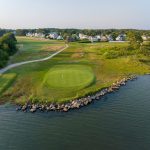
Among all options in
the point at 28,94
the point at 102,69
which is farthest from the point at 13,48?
the point at 28,94

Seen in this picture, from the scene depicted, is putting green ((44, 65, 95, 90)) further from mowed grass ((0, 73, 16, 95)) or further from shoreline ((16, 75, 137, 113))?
mowed grass ((0, 73, 16, 95))

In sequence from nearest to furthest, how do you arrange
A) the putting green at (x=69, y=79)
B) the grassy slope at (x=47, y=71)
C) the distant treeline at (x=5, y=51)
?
1. the grassy slope at (x=47, y=71)
2. the putting green at (x=69, y=79)
3. the distant treeline at (x=5, y=51)

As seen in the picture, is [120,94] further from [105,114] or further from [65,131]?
[65,131]

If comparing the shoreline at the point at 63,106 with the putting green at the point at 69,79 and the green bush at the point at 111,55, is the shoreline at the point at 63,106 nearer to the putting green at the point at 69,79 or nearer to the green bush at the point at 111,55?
the putting green at the point at 69,79

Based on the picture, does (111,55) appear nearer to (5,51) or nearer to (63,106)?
(5,51)

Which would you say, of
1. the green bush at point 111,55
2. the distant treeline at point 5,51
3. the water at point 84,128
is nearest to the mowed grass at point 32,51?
the distant treeline at point 5,51

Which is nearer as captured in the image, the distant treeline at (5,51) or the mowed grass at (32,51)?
the distant treeline at (5,51)

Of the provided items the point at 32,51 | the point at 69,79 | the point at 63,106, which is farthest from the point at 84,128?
the point at 32,51

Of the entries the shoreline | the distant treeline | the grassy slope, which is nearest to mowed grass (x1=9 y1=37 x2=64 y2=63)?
the distant treeline
